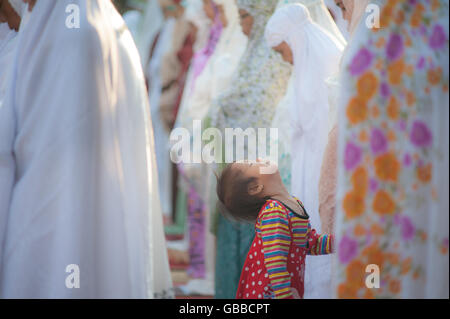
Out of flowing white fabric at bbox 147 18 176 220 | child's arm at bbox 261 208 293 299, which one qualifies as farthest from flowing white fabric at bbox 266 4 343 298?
flowing white fabric at bbox 147 18 176 220

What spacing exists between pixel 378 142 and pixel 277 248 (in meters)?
0.49

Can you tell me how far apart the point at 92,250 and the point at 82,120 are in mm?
330

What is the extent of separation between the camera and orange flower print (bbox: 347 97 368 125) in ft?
4.34

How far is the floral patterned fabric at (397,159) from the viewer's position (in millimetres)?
1285

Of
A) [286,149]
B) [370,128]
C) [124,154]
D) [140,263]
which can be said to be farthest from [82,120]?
[286,149]

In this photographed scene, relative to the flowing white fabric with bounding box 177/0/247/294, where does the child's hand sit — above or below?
below

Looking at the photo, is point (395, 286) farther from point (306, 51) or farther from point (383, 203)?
point (306, 51)

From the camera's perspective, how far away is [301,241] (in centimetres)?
175

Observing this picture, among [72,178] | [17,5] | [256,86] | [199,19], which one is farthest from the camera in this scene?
[199,19]

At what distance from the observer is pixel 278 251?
164 cm

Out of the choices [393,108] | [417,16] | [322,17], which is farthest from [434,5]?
[322,17]

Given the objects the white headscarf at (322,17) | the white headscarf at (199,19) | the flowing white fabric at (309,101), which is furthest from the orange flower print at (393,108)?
the white headscarf at (199,19)

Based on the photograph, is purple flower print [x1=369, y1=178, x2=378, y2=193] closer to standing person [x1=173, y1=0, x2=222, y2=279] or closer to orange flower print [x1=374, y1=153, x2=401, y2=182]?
orange flower print [x1=374, y1=153, x2=401, y2=182]

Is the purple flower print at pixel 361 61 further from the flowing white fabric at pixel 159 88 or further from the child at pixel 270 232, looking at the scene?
the flowing white fabric at pixel 159 88
